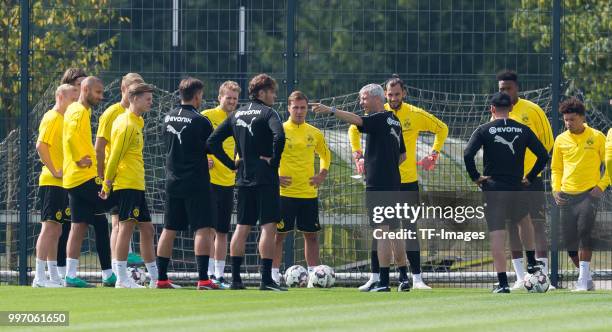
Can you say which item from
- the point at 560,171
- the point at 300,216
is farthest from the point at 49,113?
the point at 560,171

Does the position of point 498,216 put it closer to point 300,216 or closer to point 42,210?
point 300,216

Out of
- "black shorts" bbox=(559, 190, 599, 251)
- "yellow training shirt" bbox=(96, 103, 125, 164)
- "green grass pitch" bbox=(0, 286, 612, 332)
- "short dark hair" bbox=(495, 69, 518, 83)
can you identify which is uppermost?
"short dark hair" bbox=(495, 69, 518, 83)

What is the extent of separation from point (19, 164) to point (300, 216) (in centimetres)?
348

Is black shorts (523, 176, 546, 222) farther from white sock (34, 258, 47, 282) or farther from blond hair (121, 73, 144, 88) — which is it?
white sock (34, 258, 47, 282)

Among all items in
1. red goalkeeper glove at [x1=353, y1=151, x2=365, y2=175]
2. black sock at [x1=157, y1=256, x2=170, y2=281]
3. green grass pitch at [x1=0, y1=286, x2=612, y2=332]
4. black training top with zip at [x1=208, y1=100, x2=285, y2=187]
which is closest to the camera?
green grass pitch at [x1=0, y1=286, x2=612, y2=332]

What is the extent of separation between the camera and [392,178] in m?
13.7

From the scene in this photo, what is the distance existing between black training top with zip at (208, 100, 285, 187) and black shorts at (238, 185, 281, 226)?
0.07 m

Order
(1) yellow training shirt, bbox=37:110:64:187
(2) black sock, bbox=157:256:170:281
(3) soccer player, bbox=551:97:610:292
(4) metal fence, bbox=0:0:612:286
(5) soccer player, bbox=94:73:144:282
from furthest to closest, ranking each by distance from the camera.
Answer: (4) metal fence, bbox=0:0:612:286 → (3) soccer player, bbox=551:97:610:292 → (1) yellow training shirt, bbox=37:110:64:187 → (5) soccer player, bbox=94:73:144:282 → (2) black sock, bbox=157:256:170:281

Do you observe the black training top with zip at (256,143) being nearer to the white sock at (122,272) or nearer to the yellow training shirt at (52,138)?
the white sock at (122,272)

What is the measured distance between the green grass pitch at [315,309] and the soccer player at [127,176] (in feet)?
1.92

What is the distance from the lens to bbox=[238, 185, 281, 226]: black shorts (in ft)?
44.6

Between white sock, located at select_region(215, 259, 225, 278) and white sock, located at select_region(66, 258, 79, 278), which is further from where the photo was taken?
white sock, located at select_region(215, 259, 225, 278)

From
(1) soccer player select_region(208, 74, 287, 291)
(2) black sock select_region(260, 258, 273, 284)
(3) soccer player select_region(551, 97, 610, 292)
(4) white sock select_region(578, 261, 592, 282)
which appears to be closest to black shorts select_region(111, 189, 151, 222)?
(1) soccer player select_region(208, 74, 287, 291)

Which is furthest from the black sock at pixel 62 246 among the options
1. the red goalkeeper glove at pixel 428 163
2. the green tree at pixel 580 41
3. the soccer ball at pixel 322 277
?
the green tree at pixel 580 41
